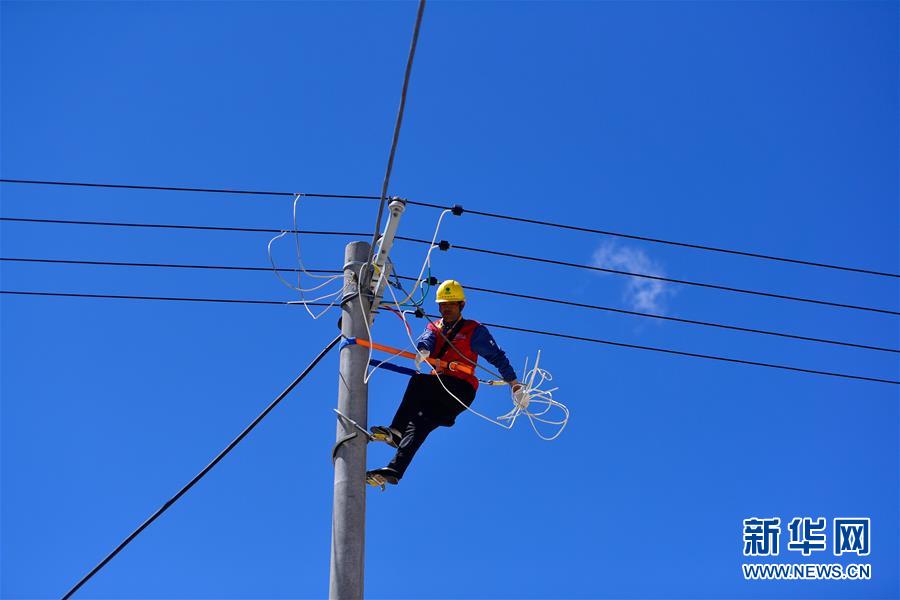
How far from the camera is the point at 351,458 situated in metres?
5.98

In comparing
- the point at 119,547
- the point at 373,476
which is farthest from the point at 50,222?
the point at 373,476

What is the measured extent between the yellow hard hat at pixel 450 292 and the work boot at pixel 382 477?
175 cm

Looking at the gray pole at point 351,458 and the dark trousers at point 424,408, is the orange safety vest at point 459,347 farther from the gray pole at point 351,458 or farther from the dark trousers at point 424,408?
the gray pole at point 351,458

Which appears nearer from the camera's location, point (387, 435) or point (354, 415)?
point (354, 415)

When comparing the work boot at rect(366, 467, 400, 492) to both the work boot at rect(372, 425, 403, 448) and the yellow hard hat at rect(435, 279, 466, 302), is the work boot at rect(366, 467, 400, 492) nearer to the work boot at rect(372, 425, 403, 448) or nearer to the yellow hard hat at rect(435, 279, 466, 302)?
the work boot at rect(372, 425, 403, 448)

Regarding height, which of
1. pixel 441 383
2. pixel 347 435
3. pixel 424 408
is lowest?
pixel 347 435

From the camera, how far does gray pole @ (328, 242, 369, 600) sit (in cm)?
557

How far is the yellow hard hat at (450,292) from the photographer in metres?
7.77

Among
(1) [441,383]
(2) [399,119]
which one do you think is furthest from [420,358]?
(2) [399,119]

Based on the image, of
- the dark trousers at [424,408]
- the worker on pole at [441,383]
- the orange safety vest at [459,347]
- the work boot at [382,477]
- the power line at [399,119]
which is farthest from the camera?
the orange safety vest at [459,347]

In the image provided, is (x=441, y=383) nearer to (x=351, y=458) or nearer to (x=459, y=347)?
(x=459, y=347)

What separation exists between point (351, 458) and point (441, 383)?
119cm

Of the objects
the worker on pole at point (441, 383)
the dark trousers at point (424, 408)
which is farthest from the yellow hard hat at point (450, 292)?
the dark trousers at point (424, 408)

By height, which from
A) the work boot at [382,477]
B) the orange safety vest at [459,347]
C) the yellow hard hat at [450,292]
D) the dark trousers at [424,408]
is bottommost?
the work boot at [382,477]
